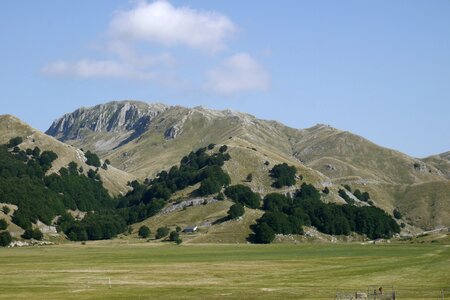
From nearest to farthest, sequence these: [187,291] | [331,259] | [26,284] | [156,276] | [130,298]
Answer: [130,298] → [187,291] → [26,284] → [156,276] → [331,259]

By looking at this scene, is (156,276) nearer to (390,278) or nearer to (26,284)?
(26,284)

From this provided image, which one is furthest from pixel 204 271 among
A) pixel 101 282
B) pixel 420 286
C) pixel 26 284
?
pixel 420 286

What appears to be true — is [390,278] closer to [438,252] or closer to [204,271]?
[204,271]

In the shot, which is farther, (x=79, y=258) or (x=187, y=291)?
(x=79, y=258)

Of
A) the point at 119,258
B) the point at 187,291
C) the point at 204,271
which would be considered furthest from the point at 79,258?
the point at 187,291

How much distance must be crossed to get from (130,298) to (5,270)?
158 feet

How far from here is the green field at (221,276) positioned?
8925 centimetres

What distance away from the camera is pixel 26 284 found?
100812 mm

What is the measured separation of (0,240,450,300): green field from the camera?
293 feet

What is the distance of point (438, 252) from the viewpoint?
6393 inches

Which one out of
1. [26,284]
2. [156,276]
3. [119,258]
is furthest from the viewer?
[119,258]

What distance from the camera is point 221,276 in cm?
11106

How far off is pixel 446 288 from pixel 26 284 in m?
61.5

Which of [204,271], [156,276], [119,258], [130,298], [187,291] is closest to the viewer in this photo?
[130,298]
